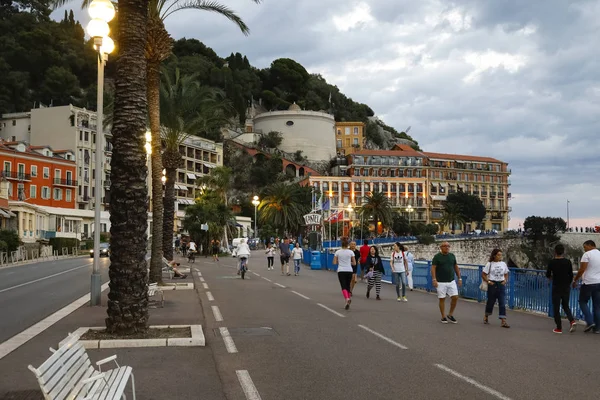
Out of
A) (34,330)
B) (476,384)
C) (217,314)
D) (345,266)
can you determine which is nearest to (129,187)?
(34,330)

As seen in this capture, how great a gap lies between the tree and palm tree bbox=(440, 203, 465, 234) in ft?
1.88

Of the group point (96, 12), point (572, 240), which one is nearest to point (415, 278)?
point (96, 12)

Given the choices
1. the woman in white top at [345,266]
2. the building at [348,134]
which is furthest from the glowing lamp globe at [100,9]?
the building at [348,134]

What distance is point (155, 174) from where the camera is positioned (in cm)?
2330

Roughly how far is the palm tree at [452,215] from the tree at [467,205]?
574mm

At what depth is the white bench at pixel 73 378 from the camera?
15.3ft

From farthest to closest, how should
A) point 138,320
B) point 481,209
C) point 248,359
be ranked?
point 481,209 → point 138,320 → point 248,359

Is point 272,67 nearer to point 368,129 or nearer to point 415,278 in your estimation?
point 368,129

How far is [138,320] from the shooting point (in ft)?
34.8

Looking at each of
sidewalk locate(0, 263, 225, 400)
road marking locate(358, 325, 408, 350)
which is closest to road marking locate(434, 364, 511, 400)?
road marking locate(358, 325, 408, 350)

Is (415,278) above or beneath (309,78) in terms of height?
beneath

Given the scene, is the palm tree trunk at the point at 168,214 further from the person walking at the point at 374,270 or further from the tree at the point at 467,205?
the tree at the point at 467,205

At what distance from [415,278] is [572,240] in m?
95.1

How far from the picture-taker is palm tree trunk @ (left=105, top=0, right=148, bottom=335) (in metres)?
10.6
